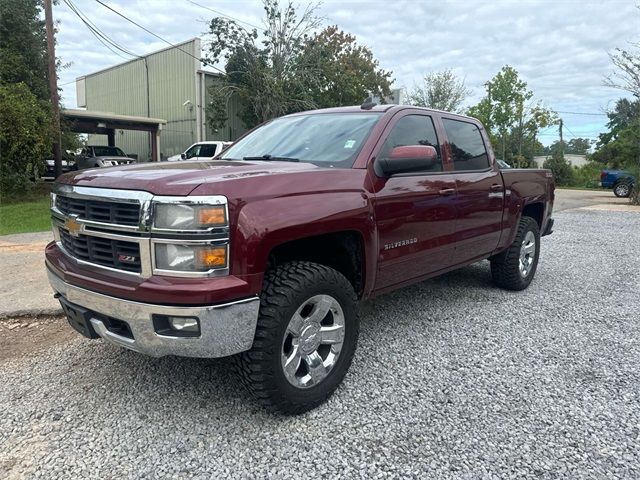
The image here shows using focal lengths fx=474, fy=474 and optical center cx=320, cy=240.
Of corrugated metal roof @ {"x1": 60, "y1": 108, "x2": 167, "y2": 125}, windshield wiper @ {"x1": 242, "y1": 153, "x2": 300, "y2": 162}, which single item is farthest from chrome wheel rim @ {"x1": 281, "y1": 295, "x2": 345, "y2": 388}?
corrugated metal roof @ {"x1": 60, "y1": 108, "x2": 167, "y2": 125}

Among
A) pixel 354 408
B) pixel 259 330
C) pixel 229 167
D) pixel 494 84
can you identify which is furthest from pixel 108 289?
pixel 494 84

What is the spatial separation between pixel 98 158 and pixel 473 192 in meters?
20.4

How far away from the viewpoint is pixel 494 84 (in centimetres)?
3478

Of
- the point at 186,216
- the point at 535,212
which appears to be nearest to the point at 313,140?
the point at 186,216

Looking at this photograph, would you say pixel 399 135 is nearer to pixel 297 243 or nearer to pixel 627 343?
pixel 297 243

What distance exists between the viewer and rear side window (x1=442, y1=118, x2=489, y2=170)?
13.8 ft

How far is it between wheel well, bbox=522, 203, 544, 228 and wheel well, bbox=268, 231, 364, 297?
322 centimetres

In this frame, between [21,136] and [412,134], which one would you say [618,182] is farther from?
[21,136]

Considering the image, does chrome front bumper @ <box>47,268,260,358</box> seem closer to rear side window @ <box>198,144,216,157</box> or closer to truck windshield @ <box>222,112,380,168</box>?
truck windshield @ <box>222,112,380,168</box>

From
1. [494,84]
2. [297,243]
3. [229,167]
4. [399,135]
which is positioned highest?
[494,84]

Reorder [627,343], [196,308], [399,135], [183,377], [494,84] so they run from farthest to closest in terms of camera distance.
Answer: [494,84]
[627,343]
[399,135]
[183,377]
[196,308]

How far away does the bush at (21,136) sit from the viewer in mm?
12844

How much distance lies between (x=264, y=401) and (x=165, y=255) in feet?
3.13

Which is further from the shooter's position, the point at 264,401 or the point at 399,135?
the point at 399,135
